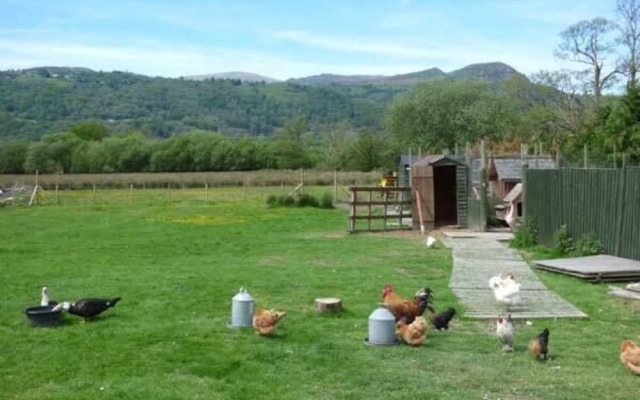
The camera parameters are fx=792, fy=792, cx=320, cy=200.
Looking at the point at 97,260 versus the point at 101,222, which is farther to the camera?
the point at 101,222

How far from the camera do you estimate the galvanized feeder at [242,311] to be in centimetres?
1082

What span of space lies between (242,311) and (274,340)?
887 millimetres

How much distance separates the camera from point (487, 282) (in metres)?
15.1

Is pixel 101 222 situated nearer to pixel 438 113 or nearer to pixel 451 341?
pixel 451 341

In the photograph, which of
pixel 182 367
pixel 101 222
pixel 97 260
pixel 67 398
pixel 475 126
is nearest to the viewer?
pixel 67 398

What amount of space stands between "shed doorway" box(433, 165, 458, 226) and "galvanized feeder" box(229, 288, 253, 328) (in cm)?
2017

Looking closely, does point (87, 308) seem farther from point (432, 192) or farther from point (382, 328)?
point (432, 192)

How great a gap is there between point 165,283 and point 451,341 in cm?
678

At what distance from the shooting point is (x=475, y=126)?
6322cm

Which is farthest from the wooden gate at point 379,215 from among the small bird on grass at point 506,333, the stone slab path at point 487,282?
the small bird on grass at point 506,333

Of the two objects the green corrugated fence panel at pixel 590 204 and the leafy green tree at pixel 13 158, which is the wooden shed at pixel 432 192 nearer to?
the green corrugated fence panel at pixel 590 204

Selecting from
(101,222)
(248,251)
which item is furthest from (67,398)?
(101,222)

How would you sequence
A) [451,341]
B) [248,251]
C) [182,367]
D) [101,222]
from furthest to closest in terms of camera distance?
[101,222] < [248,251] < [451,341] < [182,367]

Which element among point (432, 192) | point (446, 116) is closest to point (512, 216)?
point (432, 192)
